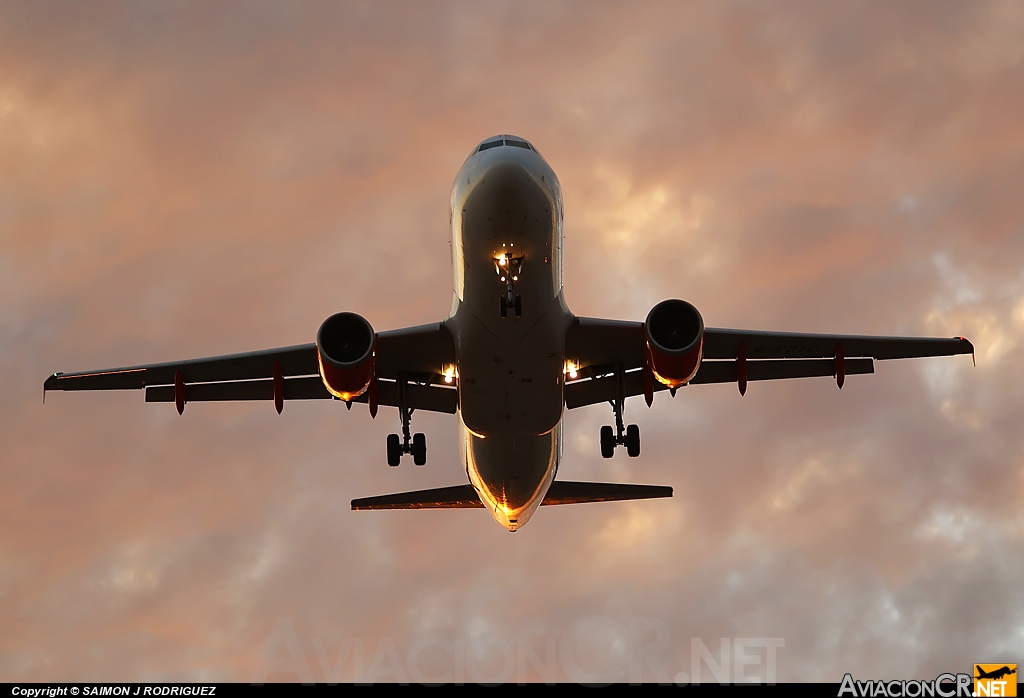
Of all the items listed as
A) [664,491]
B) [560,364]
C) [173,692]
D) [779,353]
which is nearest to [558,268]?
[560,364]

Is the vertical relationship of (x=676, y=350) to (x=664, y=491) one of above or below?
above

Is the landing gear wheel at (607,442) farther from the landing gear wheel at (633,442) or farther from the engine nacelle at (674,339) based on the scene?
the engine nacelle at (674,339)

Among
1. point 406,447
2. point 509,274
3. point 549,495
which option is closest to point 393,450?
point 406,447

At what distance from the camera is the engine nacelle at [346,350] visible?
833 inches

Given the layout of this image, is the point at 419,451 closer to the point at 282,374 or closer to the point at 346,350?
the point at 282,374

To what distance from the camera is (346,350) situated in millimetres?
21484

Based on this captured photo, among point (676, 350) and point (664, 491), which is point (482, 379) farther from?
point (664, 491)

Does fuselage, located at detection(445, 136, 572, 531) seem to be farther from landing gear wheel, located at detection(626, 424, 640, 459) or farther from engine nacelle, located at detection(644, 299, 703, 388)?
landing gear wheel, located at detection(626, 424, 640, 459)

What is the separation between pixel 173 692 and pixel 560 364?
12634 mm

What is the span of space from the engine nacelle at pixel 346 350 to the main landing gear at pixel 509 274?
9.45ft

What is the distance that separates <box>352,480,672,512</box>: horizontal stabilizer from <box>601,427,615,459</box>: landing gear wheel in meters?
1.78

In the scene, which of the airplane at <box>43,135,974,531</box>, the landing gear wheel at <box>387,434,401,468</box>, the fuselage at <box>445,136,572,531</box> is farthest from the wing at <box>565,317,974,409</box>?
the landing gear wheel at <box>387,434,401,468</box>

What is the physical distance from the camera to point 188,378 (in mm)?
25531

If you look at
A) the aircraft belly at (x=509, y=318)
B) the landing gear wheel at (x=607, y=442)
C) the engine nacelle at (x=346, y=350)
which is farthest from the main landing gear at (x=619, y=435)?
the engine nacelle at (x=346, y=350)
